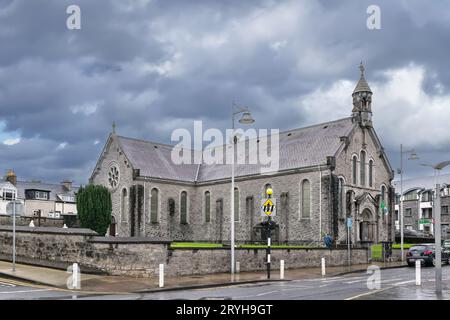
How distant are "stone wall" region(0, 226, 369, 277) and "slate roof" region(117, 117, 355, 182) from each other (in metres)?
17.6

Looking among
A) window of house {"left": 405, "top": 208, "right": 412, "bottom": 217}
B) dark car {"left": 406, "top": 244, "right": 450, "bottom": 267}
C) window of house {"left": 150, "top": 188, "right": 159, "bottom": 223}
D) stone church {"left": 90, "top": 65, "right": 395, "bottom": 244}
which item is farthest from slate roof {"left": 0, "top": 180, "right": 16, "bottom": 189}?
window of house {"left": 405, "top": 208, "right": 412, "bottom": 217}

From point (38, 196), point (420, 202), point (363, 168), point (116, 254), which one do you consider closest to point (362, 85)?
point (363, 168)

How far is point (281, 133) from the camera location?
2205 inches

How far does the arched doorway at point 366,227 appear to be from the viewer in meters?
49.0

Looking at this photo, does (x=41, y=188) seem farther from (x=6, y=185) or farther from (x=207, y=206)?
(x=207, y=206)

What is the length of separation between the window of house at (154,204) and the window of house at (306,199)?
1556 cm

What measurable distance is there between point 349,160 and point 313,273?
64.1ft

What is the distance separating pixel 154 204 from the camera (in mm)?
54156

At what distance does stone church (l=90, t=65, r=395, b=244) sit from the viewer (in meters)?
46.8

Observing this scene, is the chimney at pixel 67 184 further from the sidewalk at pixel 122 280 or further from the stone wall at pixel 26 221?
the sidewalk at pixel 122 280

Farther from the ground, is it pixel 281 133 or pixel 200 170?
pixel 281 133
